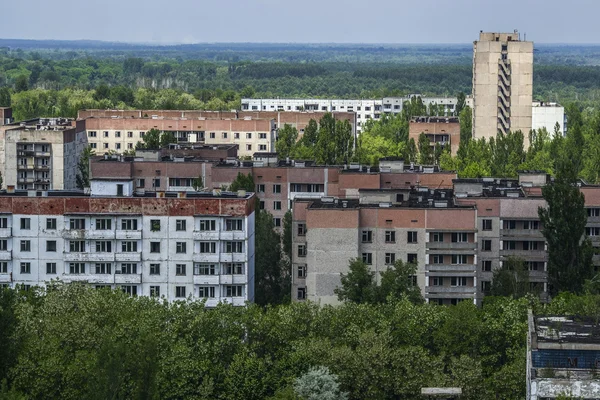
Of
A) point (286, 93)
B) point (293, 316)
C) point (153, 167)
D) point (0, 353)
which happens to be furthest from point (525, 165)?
point (286, 93)

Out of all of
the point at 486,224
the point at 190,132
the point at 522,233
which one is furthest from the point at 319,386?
the point at 190,132

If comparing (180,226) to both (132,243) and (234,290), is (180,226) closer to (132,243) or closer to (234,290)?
(132,243)

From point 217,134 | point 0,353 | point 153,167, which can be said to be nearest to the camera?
point 0,353

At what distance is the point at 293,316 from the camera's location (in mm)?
40562

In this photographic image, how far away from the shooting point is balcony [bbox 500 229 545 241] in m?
51.6

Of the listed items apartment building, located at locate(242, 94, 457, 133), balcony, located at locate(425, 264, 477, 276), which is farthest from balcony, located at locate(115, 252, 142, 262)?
apartment building, located at locate(242, 94, 457, 133)

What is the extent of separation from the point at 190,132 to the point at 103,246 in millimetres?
41811

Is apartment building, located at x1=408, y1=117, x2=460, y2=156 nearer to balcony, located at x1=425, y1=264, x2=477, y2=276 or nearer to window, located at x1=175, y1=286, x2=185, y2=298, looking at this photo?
balcony, located at x1=425, y1=264, x2=477, y2=276

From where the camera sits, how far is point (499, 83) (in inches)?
3873

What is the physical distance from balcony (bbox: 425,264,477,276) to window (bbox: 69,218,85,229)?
11.2 m

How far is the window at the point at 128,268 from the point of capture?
48.5 m

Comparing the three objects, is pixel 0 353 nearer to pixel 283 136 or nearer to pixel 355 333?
pixel 355 333

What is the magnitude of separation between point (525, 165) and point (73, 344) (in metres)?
46.6

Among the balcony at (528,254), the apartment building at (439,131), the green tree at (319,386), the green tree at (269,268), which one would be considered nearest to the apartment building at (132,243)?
the green tree at (269,268)
